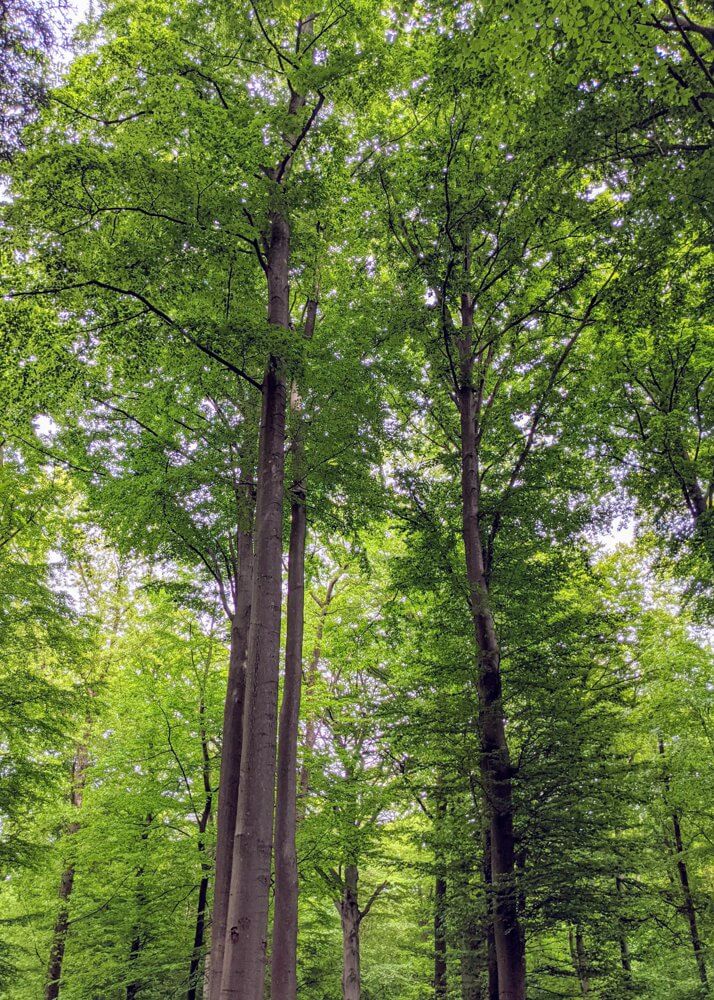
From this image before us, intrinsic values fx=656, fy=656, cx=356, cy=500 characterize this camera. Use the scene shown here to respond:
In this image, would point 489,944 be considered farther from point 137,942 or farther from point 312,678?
point 137,942

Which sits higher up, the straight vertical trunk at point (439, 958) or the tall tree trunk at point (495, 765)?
the tall tree trunk at point (495, 765)

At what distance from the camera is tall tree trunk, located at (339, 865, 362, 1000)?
1245cm

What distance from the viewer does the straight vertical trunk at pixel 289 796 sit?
7.23m

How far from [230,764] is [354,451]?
15.0ft

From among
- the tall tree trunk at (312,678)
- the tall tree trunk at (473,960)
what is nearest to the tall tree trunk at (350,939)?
the tall tree trunk at (312,678)

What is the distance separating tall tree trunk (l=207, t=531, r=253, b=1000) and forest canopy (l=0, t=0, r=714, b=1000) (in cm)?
5

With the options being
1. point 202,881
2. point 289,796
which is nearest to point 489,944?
point 289,796

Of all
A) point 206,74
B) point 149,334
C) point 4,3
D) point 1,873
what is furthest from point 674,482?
point 1,873

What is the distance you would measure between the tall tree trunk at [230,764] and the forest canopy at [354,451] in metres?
0.05

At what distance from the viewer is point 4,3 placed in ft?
17.9

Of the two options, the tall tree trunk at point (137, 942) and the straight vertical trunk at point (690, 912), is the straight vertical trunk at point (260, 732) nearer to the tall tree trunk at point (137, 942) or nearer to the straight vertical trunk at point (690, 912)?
the tall tree trunk at point (137, 942)

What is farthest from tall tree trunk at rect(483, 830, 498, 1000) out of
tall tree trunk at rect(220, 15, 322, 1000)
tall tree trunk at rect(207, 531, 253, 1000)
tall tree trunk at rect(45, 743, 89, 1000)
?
tall tree trunk at rect(45, 743, 89, 1000)

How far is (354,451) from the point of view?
9430 mm

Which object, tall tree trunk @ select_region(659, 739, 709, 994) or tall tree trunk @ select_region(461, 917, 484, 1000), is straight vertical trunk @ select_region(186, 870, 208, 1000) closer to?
tall tree trunk @ select_region(461, 917, 484, 1000)
